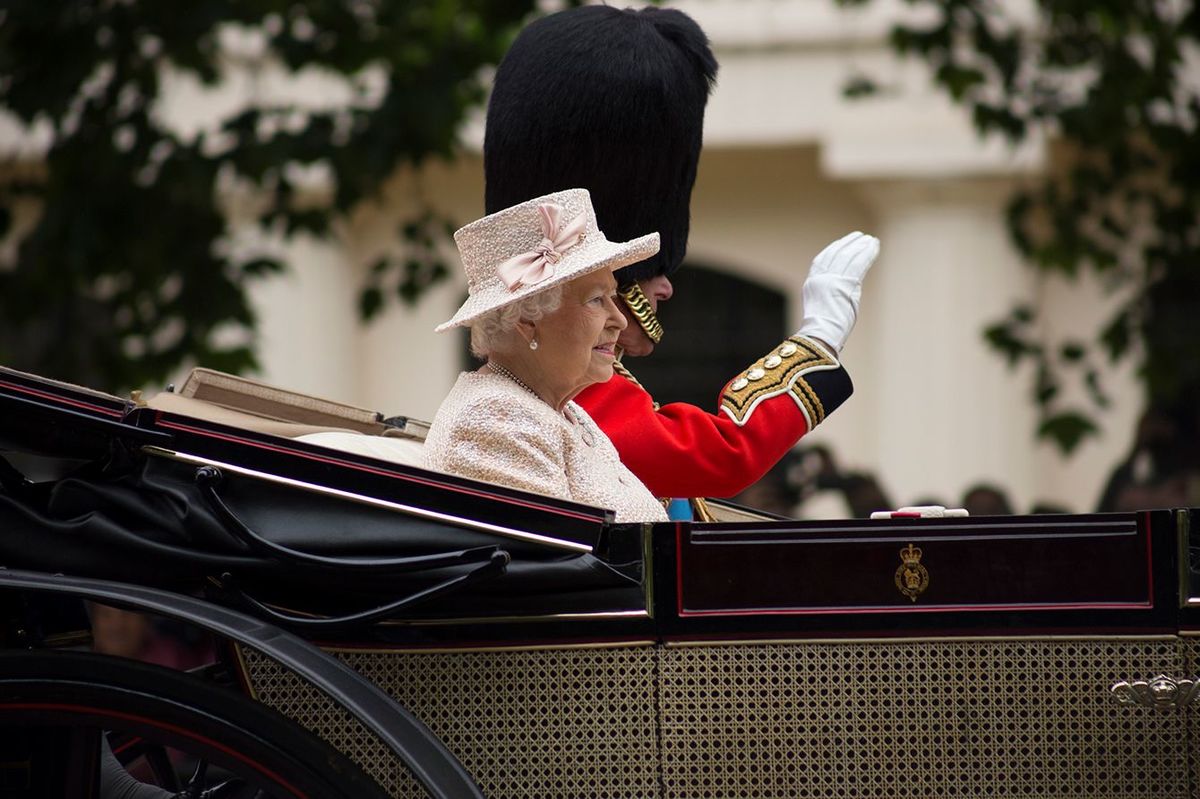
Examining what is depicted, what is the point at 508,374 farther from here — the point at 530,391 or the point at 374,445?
the point at 374,445

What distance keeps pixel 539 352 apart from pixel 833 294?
59 cm

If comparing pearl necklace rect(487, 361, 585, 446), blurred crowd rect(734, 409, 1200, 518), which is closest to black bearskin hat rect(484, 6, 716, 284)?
pearl necklace rect(487, 361, 585, 446)

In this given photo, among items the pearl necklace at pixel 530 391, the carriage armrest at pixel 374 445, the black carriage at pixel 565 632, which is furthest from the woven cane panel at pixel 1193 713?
the carriage armrest at pixel 374 445

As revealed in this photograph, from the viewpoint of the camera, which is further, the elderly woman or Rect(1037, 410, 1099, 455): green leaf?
Rect(1037, 410, 1099, 455): green leaf

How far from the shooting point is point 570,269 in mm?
2551

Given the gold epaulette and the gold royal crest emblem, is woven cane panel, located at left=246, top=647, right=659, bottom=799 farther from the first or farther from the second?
the gold epaulette

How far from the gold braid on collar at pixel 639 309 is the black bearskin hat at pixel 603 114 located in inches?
0.9

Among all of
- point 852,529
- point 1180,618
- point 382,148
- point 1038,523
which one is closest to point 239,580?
point 852,529

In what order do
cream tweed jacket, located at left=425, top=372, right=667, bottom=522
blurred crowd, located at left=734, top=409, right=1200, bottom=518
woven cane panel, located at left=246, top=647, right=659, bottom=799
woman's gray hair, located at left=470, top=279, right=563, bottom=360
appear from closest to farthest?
woven cane panel, located at left=246, top=647, right=659, bottom=799
cream tweed jacket, located at left=425, top=372, right=667, bottom=522
woman's gray hair, located at left=470, top=279, right=563, bottom=360
blurred crowd, located at left=734, top=409, right=1200, bottom=518

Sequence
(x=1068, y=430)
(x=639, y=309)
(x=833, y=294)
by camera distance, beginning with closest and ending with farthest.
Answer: (x=833, y=294)
(x=639, y=309)
(x=1068, y=430)

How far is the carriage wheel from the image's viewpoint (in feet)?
7.16

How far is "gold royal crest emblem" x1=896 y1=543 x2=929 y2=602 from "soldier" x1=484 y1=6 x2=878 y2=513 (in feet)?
1.94

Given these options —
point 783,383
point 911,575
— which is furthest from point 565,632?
point 783,383

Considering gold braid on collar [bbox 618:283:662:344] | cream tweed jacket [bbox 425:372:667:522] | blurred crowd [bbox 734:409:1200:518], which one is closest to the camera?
cream tweed jacket [bbox 425:372:667:522]
